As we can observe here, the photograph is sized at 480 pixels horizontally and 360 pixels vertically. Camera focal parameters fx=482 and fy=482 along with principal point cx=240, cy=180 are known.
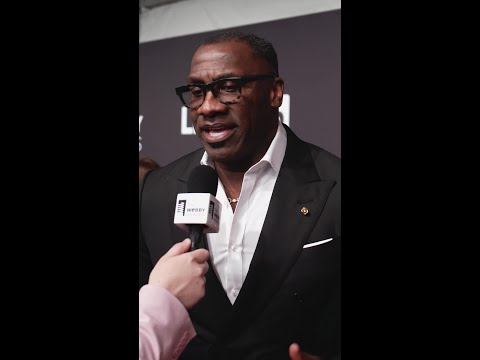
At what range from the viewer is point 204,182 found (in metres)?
1.61

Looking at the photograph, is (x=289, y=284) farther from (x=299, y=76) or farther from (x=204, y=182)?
(x=299, y=76)

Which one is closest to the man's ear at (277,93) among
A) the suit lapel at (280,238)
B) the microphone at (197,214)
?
the suit lapel at (280,238)

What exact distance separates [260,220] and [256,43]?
58cm

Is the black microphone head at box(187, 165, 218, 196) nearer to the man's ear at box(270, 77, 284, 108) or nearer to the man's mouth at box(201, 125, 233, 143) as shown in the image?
the man's mouth at box(201, 125, 233, 143)

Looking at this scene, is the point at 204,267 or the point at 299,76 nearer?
the point at 204,267

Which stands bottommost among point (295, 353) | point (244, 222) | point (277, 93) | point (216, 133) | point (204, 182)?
point (295, 353)

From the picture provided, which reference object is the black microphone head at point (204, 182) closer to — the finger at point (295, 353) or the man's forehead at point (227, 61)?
the man's forehead at point (227, 61)

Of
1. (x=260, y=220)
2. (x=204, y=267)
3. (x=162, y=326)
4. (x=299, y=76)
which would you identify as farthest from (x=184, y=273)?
(x=299, y=76)

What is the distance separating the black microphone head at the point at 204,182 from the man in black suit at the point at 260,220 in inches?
1.1

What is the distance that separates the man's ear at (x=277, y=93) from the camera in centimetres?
159

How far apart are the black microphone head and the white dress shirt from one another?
0.03m
